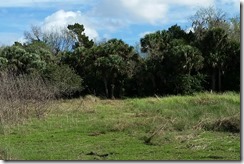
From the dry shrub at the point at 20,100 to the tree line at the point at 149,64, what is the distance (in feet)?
30.9

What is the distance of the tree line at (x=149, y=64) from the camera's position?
30172mm

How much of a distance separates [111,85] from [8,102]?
711 inches

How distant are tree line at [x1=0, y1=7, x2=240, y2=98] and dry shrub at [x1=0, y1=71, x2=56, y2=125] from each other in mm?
9423

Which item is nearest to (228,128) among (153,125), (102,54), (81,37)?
(153,125)

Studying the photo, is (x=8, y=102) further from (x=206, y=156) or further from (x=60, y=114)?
(x=206, y=156)

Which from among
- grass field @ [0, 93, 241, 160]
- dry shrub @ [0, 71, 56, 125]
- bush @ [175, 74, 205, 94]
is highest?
bush @ [175, 74, 205, 94]

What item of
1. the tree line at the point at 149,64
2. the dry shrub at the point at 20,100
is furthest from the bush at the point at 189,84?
the dry shrub at the point at 20,100

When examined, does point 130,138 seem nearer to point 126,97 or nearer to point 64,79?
point 64,79

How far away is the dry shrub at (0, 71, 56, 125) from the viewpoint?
49.3ft

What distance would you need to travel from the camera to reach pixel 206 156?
9.34 meters

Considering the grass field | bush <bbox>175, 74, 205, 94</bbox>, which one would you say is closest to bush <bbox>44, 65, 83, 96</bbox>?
bush <bbox>175, 74, 205, 94</bbox>

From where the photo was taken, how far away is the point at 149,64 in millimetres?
32312

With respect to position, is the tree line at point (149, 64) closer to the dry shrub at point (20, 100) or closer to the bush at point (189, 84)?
the bush at point (189, 84)

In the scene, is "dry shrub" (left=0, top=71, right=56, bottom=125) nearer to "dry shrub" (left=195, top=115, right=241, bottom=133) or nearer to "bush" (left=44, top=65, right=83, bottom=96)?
"dry shrub" (left=195, top=115, right=241, bottom=133)
